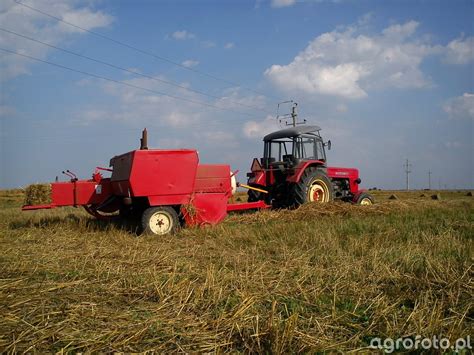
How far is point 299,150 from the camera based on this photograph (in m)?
9.87

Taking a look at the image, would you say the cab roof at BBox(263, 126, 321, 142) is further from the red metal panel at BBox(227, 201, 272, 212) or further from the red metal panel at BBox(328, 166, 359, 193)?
the red metal panel at BBox(227, 201, 272, 212)

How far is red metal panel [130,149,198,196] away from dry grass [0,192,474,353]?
4.83ft

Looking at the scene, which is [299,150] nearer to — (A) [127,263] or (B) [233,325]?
(A) [127,263]

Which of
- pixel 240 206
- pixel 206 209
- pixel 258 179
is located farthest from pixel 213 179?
pixel 258 179

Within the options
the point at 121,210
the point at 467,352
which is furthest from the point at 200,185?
the point at 467,352

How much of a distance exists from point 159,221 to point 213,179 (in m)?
1.43

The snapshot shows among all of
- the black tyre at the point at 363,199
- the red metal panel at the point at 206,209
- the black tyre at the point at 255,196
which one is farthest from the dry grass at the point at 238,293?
the black tyre at the point at 363,199

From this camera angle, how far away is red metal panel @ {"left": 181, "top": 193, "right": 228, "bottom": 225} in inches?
283

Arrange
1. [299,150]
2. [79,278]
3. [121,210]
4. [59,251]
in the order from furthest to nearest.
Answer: [299,150] < [121,210] < [59,251] < [79,278]

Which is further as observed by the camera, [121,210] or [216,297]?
[121,210]

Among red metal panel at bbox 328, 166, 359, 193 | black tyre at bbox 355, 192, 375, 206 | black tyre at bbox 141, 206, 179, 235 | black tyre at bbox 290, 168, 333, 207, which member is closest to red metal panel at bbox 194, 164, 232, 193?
black tyre at bbox 141, 206, 179, 235

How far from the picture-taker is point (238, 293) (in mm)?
2873

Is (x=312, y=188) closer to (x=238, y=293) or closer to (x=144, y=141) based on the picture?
(x=144, y=141)

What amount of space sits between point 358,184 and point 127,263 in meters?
9.17
